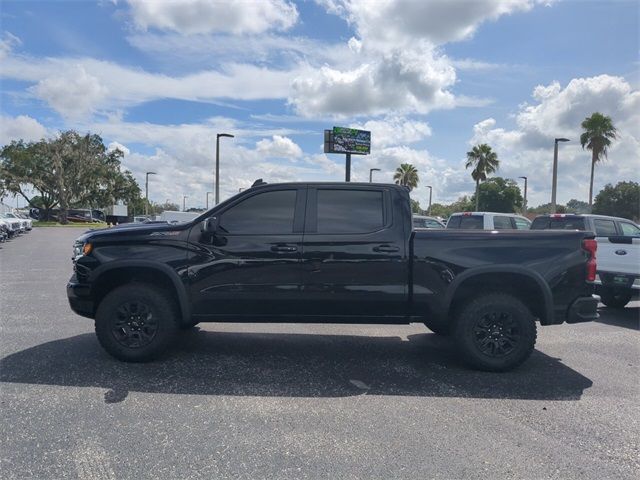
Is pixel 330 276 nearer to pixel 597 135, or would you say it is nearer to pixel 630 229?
pixel 630 229

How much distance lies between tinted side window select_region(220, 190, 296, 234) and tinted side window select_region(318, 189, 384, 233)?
0.35 metres

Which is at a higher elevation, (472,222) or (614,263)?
(472,222)

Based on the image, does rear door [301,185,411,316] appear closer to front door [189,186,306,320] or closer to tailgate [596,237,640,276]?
front door [189,186,306,320]

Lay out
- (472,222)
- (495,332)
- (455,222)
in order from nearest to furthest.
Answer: (495,332) → (472,222) → (455,222)

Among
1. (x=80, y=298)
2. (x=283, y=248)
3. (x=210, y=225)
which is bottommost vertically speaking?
(x=80, y=298)

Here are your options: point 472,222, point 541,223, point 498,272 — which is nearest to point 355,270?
point 498,272

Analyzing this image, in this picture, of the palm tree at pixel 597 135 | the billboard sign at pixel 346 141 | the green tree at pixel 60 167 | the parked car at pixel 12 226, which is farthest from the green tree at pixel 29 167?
the palm tree at pixel 597 135

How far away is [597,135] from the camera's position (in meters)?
33.9

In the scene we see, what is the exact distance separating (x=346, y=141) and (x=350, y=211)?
2474 cm

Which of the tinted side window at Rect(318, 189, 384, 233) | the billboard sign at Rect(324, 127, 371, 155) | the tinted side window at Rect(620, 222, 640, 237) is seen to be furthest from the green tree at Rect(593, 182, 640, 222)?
the tinted side window at Rect(318, 189, 384, 233)

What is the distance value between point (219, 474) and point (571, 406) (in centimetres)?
317

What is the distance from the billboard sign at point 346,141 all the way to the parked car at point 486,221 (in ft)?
52.2

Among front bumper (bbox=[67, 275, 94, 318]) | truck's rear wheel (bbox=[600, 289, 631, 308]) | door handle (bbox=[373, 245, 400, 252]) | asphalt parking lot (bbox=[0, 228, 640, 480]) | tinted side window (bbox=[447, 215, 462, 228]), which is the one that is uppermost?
tinted side window (bbox=[447, 215, 462, 228])

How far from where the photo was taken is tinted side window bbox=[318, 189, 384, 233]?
5.25 meters
